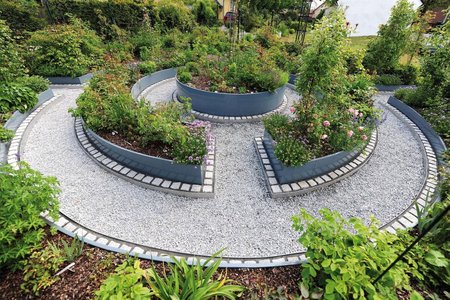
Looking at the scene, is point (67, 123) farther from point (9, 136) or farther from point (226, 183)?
point (226, 183)

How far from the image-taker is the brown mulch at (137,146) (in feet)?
14.8

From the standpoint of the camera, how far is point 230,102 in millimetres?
6473

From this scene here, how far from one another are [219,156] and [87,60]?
736cm

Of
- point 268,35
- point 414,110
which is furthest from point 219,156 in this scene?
point 268,35

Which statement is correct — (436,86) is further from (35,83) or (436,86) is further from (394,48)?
(35,83)

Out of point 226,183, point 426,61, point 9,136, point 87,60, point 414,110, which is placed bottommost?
point 226,183

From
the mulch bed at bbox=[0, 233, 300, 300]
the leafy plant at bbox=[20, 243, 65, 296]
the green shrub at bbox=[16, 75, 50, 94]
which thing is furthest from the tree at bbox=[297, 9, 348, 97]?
the green shrub at bbox=[16, 75, 50, 94]

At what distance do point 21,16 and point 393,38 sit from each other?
51.1 feet

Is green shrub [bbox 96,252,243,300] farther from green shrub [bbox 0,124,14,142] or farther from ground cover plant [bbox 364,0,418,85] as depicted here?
ground cover plant [bbox 364,0,418,85]

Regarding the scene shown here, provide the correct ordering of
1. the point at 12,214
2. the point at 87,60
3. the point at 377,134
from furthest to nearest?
the point at 87,60 < the point at 377,134 < the point at 12,214

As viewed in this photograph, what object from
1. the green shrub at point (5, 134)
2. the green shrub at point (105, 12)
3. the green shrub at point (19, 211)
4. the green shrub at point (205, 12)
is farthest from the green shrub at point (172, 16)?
the green shrub at point (19, 211)

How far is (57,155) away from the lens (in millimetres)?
5059

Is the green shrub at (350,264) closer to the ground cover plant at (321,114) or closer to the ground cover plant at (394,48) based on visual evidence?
the ground cover plant at (321,114)

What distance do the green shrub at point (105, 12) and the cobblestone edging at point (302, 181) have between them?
1063cm
